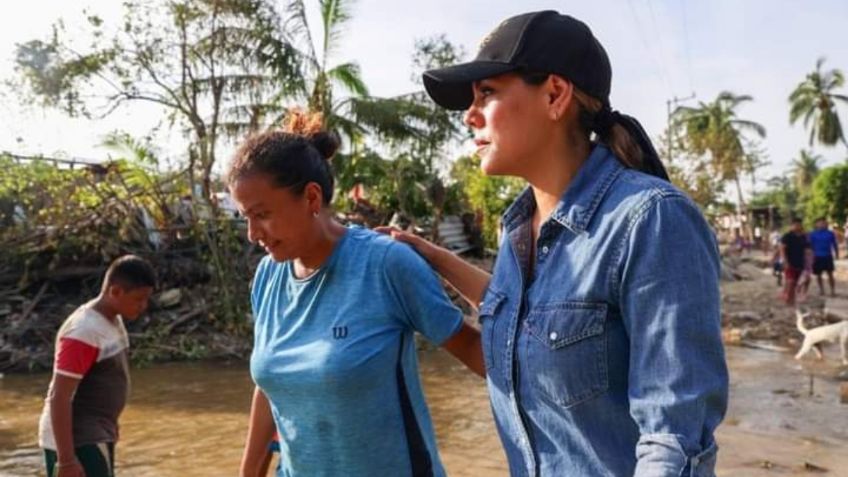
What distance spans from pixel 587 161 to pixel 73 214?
1142 cm

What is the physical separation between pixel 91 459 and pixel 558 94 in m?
2.66

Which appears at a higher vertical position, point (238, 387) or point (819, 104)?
point (819, 104)

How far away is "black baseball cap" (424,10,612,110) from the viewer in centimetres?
150

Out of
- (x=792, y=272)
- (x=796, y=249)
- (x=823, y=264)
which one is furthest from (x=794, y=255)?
(x=823, y=264)

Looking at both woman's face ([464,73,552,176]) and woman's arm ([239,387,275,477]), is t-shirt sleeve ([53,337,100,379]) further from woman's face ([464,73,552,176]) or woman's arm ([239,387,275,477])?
woman's face ([464,73,552,176])

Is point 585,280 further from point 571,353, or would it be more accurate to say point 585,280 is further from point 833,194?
point 833,194

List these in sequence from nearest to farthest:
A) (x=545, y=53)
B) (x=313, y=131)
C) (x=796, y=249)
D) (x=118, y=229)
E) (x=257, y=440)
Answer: (x=545, y=53) < (x=313, y=131) < (x=257, y=440) < (x=118, y=229) < (x=796, y=249)

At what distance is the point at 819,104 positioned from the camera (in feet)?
158

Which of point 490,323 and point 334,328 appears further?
point 334,328

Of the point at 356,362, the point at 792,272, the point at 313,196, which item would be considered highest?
the point at 313,196

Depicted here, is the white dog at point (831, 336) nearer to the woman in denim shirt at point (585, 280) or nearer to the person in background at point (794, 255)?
the person in background at point (794, 255)

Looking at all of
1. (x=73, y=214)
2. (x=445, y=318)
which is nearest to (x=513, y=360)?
(x=445, y=318)

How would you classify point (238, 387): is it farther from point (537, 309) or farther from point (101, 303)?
point (537, 309)

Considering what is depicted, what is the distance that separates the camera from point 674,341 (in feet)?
4.17
